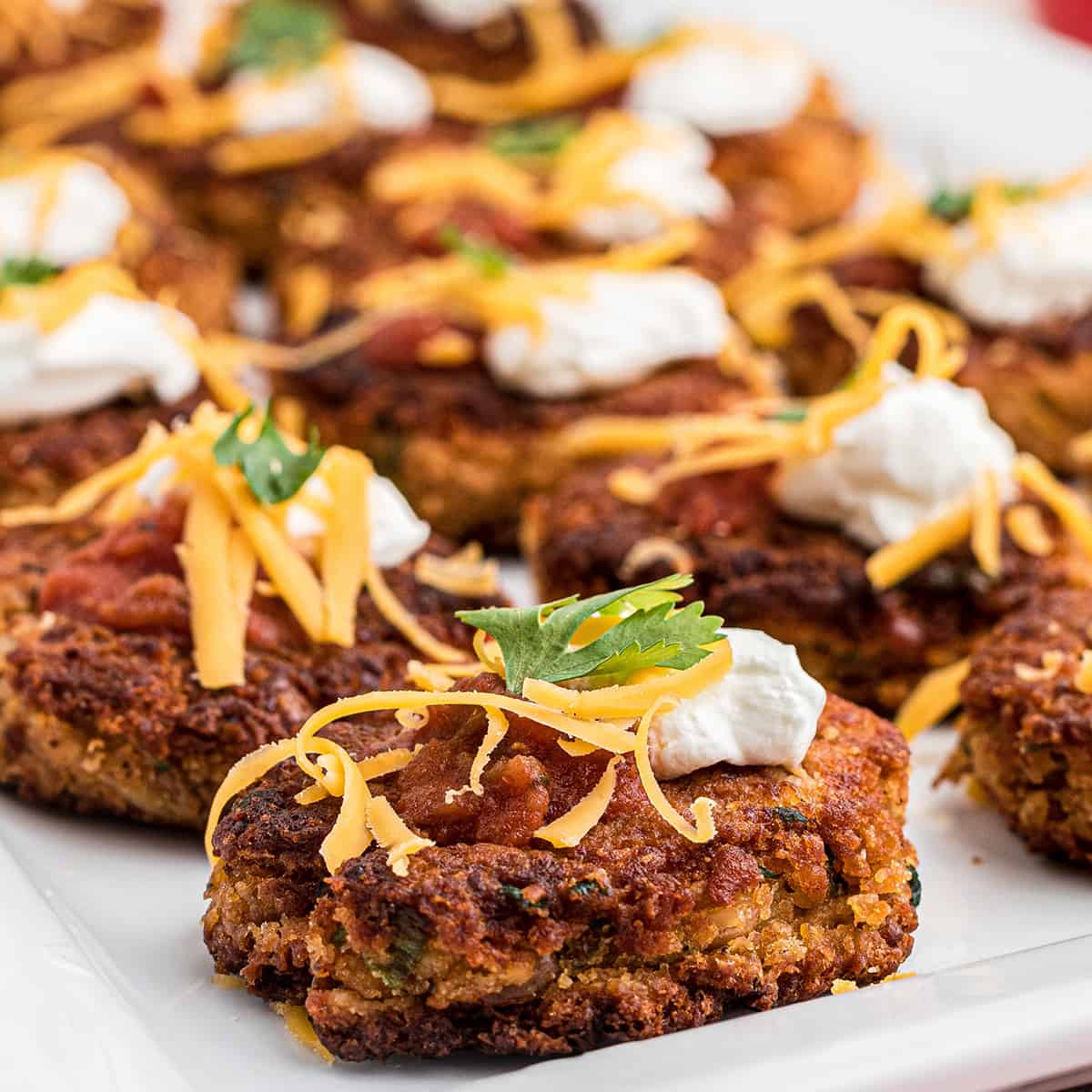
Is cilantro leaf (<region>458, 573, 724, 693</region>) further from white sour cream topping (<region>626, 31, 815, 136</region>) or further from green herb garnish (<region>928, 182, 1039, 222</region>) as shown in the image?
white sour cream topping (<region>626, 31, 815, 136</region>)

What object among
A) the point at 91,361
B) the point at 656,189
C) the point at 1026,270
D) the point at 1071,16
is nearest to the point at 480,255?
the point at 656,189

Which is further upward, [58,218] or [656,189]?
[656,189]

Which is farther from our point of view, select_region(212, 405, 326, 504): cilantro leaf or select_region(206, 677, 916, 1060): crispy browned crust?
select_region(212, 405, 326, 504): cilantro leaf

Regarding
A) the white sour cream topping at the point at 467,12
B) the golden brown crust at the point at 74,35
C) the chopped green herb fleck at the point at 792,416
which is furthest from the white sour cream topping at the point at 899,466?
the golden brown crust at the point at 74,35

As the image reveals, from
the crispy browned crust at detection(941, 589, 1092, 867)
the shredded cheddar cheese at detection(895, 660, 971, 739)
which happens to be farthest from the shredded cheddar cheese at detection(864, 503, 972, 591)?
the crispy browned crust at detection(941, 589, 1092, 867)

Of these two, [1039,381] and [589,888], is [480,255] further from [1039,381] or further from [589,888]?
[589,888]

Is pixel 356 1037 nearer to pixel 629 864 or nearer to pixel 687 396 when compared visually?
pixel 629 864

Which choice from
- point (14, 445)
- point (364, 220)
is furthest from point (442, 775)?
point (364, 220)
